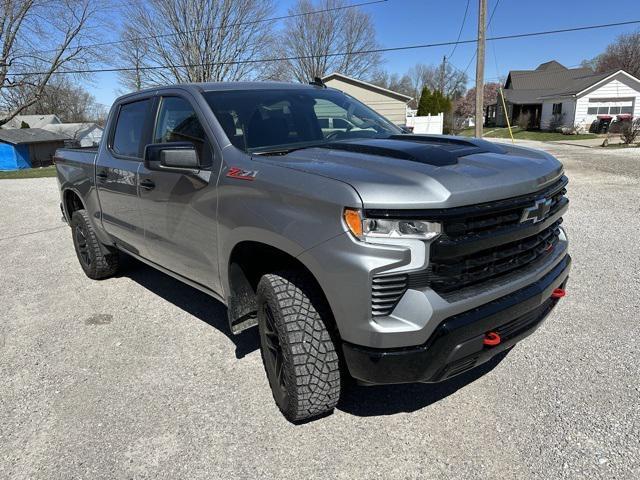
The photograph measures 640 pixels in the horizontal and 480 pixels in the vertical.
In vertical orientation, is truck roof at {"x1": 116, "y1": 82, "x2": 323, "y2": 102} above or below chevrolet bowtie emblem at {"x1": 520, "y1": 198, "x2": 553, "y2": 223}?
above

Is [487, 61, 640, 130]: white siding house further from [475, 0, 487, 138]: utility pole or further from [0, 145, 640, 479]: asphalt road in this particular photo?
[0, 145, 640, 479]: asphalt road

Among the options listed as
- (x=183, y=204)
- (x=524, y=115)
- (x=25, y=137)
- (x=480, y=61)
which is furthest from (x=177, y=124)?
(x=25, y=137)

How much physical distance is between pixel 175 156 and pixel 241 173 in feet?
1.46

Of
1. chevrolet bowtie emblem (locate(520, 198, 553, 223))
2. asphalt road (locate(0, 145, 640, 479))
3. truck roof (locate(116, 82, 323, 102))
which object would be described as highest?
truck roof (locate(116, 82, 323, 102))

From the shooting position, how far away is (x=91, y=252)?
5.09 meters

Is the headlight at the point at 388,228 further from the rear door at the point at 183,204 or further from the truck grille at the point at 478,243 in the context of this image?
the rear door at the point at 183,204

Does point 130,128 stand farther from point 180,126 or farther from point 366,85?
point 366,85

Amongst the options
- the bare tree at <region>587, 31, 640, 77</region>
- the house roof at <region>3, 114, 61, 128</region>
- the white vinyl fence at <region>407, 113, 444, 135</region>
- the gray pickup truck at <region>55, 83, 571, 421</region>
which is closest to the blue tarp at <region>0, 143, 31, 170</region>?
the house roof at <region>3, 114, 61, 128</region>

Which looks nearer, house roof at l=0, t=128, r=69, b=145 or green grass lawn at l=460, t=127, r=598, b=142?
green grass lawn at l=460, t=127, r=598, b=142

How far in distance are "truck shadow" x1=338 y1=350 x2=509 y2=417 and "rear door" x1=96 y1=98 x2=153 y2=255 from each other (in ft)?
7.11

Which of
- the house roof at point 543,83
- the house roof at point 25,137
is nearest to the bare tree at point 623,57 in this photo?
the house roof at point 543,83

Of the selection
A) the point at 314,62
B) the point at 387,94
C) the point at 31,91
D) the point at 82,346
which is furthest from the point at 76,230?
the point at 314,62

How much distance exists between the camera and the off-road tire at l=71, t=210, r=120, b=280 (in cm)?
503

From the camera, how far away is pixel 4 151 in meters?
44.4
